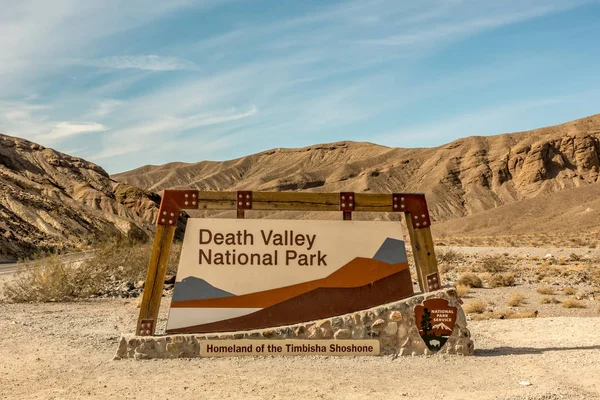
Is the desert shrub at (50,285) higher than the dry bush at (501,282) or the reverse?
higher

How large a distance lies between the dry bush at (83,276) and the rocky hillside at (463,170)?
78037mm

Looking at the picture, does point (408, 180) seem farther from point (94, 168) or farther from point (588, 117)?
point (94, 168)

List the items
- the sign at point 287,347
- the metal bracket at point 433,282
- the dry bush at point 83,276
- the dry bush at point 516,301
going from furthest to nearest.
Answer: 1. the dry bush at point 516,301
2. the dry bush at point 83,276
3. the metal bracket at point 433,282
4. the sign at point 287,347

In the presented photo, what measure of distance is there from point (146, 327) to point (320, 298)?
2411 mm

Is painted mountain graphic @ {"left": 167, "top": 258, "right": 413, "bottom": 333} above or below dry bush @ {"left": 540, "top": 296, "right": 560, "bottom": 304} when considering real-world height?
above

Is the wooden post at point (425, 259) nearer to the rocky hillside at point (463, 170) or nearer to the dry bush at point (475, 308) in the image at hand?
the dry bush at point (475, 308)

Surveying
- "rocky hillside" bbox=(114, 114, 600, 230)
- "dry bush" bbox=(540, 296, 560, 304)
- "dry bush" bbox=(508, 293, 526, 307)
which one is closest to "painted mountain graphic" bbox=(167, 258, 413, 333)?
"dry bush" bbox=(508, 293, 526, 307)

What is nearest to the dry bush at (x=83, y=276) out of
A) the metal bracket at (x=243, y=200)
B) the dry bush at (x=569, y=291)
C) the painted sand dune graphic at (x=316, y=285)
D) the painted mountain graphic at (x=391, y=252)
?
the painted sand dune graphic at (x=316, y=285)

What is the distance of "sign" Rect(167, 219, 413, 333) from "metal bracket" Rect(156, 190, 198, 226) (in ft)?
0.92

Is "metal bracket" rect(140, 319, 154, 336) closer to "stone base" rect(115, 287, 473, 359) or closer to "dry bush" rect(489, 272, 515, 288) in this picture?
"stone base" rect(115, 287, 473, 359)

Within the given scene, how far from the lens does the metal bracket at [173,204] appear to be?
912 centimetres

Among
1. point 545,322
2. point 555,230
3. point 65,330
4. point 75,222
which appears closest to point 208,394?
point 65,330

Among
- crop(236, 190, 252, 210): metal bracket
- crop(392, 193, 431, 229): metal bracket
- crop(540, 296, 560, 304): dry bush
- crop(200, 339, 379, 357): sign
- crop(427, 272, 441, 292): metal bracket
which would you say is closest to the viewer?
crop(200, 339, 379, 357): sign

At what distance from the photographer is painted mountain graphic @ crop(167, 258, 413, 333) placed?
360 inches
